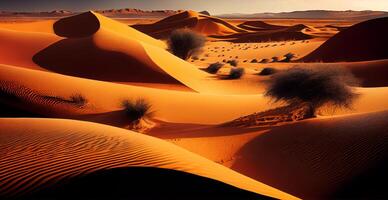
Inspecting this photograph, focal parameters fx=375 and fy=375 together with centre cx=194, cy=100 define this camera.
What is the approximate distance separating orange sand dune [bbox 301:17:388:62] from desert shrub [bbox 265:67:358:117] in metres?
23.0

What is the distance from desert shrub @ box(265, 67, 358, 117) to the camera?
40.0ft

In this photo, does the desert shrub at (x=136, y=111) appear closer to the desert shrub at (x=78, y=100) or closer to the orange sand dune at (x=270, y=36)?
the desert shrub at (x=78, y=100)

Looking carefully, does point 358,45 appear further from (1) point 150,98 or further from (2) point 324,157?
(2) point 324,157

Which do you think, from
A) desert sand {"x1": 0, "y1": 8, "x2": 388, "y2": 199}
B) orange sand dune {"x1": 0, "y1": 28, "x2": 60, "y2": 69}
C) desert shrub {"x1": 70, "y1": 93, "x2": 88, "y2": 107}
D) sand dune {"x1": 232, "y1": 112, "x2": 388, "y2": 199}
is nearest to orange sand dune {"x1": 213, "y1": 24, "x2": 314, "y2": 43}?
desert sand {"x1": 0, "y1": 8, "x2": 388, "y2": 199}

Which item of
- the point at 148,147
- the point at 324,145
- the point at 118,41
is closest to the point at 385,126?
the point at 324,145

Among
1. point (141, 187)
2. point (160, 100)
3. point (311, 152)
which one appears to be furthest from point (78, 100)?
point (141, 187)

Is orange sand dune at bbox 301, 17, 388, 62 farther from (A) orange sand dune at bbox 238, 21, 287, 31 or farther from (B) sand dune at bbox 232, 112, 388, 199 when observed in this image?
(A) orange sand dune at bbox 238, 21, 287, 31

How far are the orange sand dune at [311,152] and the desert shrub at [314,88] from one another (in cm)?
138

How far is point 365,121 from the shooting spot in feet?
32.3

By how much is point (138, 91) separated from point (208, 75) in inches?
399

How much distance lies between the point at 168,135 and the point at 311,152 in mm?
4397

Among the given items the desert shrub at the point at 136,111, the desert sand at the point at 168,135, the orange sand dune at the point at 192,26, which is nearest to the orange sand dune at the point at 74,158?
the desert sand at the point at 168,135

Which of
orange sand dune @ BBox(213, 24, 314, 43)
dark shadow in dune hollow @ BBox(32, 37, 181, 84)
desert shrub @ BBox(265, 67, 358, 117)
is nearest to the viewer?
desert shrub @ BBox(265, 67, 358, 117)

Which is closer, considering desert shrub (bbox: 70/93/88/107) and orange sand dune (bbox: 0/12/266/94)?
desert shrub (bbox: 70/93/88/107)
